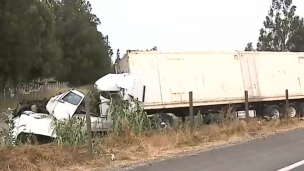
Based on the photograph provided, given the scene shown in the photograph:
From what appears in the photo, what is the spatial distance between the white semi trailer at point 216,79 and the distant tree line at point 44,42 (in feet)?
56.6

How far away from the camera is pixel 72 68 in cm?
6256

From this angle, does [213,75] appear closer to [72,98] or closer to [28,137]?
[72,98]

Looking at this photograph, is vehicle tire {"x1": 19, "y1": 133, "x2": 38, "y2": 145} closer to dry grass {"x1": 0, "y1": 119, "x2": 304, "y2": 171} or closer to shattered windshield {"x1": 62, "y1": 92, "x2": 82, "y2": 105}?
shattered windshield {"x1": 62, "y1": 92, "x2": 82, "y2": 105}

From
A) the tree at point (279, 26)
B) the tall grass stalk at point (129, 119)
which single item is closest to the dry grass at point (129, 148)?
the tall grass stalk at point (129, 119)

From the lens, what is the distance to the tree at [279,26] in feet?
197

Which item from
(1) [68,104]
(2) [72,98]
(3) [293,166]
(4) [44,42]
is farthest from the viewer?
(4) [44,42]

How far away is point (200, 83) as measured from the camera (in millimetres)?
21406

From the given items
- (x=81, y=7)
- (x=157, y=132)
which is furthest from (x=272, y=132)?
(x=81, y=7)

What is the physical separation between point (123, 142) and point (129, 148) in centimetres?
46

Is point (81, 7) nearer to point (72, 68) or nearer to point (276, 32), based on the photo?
point (72, 68)

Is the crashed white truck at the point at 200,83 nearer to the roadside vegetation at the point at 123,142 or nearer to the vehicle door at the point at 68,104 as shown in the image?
the vehicle door at the point at 68,104

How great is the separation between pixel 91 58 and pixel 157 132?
2056 inches

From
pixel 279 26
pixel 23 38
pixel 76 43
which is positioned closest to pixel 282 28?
pixel 279 26

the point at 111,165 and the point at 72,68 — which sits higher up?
the point at 72,68
